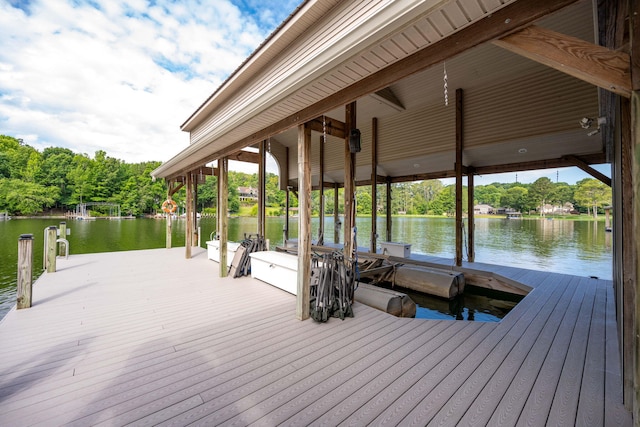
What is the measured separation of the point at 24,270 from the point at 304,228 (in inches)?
152

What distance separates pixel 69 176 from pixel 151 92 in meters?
25.2

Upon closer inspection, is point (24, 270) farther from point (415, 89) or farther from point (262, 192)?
point (415, 89)

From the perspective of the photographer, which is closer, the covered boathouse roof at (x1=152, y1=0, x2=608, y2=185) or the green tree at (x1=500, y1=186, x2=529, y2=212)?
the covered boathouse roof at (x1=152, y1=0, x2=608, y2=185)

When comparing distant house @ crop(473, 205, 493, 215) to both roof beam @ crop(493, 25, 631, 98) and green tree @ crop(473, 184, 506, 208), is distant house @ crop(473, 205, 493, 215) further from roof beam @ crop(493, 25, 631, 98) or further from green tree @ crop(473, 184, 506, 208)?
roof beam @ crop(493, 25, 631, 98)

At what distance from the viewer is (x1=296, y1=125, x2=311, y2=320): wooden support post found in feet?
10.7

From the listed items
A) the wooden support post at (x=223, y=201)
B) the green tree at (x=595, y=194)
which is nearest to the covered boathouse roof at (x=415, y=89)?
the wooden support post at (x=223, y=201)

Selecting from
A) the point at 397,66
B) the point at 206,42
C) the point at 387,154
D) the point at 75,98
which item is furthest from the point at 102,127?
the point at 397,66

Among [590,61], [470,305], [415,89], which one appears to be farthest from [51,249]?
[415,89]

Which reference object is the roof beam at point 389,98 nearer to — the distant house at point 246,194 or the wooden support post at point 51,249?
the wooden support post at point 51,249

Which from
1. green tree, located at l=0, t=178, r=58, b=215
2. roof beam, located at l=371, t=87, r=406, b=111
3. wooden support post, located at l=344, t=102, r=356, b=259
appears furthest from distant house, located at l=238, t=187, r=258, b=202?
wooden support post, located at l=344, t=102, r=356, b=259

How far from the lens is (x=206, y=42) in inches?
398

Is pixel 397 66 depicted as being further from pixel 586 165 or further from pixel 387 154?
pixel 586 165

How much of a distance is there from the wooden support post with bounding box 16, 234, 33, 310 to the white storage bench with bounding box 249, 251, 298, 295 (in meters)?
3.14

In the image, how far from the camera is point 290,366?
2.21 metres
